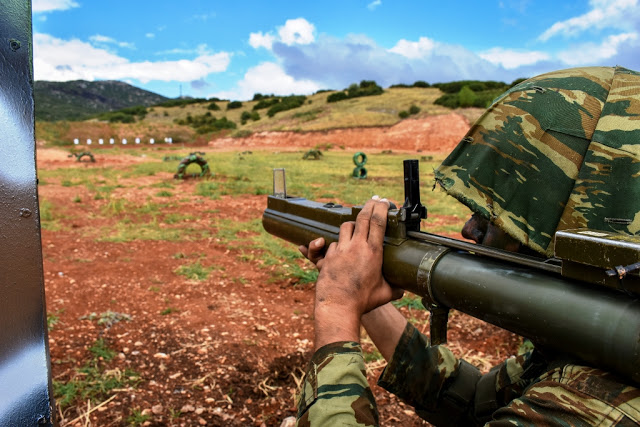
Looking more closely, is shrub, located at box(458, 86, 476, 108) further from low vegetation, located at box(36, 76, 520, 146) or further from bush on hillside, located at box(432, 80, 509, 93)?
bush on hillside, located at box(432, 80, 509, 93)

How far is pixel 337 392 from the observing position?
1.31 meters

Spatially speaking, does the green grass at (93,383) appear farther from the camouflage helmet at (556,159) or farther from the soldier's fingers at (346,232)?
the camouflage helmet at (556,159)

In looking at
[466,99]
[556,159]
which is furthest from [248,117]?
[556,159]

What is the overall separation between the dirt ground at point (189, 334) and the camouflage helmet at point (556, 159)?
1.92m

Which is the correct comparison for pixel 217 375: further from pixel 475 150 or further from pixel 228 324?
pixel 475 150

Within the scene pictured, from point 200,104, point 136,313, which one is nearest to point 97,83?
point 200,104

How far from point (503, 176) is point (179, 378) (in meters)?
2.58

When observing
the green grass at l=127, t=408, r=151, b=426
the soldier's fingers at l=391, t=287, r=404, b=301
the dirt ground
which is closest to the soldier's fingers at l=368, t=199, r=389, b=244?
the soldier's fingers at l=391, t=287, r=404, b=301

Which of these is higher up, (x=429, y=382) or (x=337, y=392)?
(x=337, y=392)

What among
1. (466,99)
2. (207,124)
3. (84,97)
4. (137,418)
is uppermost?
(84,97)

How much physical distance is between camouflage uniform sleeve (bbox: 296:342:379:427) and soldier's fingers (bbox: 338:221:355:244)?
1.11 ft

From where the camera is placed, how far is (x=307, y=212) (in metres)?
1.98

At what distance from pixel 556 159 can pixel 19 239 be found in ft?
5.15

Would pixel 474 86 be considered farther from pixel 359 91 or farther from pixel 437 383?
pixel 437 383
